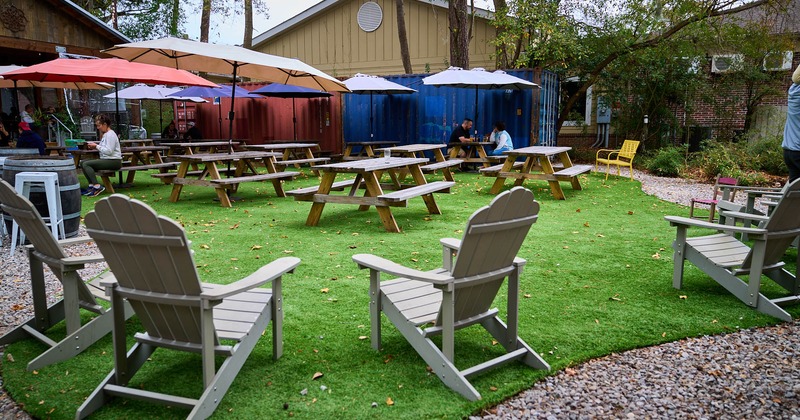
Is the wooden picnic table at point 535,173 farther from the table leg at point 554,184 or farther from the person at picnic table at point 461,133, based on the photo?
the person at picnic table at point 461,133

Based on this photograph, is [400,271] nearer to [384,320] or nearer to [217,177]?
[384,320]

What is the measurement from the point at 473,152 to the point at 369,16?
29.6 feet

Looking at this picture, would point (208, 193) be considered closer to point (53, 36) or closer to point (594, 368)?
point (53, 36)

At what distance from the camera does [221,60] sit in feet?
32.4

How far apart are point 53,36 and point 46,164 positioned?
945cm

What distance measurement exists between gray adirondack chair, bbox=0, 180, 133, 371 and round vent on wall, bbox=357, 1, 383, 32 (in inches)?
764

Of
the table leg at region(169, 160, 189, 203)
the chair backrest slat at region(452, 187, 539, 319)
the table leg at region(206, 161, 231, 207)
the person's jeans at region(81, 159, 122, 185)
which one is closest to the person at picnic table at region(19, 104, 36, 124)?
the person's jeans at region(81, 159, 122, 185)

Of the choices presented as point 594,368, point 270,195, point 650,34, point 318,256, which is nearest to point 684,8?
point 650,34

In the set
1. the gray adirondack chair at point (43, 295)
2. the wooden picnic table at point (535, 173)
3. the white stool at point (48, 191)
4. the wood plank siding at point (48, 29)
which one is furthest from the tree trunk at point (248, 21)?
the gray adirondack chair at point (43, 295)

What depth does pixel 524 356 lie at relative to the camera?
10.9ft

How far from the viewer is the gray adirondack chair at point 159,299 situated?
257cm

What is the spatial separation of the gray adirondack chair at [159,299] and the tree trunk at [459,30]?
15.0 metres

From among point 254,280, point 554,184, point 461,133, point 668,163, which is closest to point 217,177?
point 554,184

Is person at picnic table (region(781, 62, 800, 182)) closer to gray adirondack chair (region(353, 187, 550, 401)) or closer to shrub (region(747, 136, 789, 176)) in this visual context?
gray adirondack chair (region(353, 187, 550, 401))
